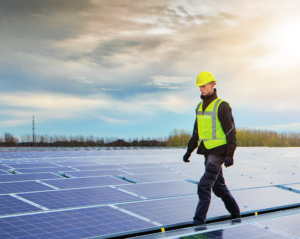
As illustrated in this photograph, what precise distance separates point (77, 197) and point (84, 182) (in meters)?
1.98

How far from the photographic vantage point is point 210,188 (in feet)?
Result: 17.5

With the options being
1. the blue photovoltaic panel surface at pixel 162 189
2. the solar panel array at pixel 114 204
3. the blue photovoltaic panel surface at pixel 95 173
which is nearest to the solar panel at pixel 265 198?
the solar panel array at pixel 114 204

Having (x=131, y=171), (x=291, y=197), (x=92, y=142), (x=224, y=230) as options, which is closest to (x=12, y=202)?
(x=224, y=230)

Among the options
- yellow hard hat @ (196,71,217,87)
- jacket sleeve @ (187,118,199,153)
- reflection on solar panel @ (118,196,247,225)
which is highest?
yellow hard hat @ (196,71,217,87)

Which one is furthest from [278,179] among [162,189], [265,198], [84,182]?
[84,182]

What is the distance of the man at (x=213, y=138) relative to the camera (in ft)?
17.4

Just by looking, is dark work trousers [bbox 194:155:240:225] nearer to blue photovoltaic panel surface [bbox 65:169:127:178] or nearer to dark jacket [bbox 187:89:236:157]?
dark jacket [bbox 187:89:236:157]

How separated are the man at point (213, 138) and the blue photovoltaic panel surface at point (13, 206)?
2.96m

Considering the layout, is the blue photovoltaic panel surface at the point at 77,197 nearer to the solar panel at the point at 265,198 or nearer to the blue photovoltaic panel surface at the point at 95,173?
the solar panel at the point at 265,198

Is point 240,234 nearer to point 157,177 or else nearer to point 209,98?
point 209,98

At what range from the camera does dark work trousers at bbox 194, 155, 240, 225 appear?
5.08m

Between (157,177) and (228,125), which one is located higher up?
(228,125)

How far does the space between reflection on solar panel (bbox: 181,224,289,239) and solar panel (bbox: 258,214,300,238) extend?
0.72 ft

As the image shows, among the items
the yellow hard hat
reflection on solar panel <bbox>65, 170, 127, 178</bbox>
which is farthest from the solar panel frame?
the yellow hard hat
